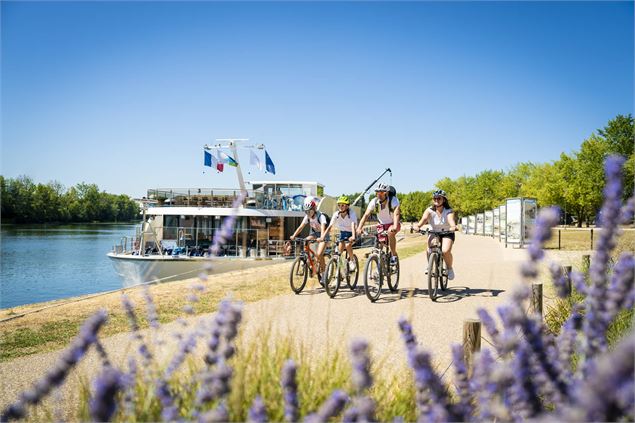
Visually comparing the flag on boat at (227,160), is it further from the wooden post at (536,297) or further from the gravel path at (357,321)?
the wooden post at (536,297)

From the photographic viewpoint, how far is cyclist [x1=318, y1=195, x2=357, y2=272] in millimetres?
9102

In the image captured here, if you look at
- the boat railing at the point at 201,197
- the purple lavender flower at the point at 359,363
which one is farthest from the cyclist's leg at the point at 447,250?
the boat railing at the point at 201,197

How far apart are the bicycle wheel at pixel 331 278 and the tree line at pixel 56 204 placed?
65.5 metres

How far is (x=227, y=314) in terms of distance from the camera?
5.48ft

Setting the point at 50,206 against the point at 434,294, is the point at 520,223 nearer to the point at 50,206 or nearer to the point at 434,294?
the point at 434,294

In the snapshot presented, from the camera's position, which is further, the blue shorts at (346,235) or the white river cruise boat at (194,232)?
the white river cruise boat at (194,232)

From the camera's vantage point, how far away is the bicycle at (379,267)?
838 centimetres

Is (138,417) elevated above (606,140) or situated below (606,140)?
below

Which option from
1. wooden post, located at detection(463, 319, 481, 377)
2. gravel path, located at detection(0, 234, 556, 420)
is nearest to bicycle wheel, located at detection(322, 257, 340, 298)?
gravel path, located at detection(0, 234, 556, 420)

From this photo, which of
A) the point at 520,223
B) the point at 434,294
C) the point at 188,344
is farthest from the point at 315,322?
the point at 520,223

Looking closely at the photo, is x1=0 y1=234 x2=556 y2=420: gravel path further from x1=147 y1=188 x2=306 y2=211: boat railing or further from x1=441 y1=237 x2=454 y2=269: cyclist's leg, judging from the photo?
x1=147 y1=188 x2=306 y2=211: boat railing

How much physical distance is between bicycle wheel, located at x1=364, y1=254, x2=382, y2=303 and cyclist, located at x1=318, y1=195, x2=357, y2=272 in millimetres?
603

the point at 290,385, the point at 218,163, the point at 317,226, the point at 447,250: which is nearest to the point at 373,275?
the point at 447,250

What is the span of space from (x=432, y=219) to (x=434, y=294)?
4.74 feet
